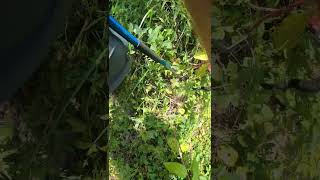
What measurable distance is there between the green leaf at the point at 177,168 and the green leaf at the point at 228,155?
521 mm

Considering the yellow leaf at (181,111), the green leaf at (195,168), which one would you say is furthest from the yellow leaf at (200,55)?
the green leaf at (195,168)

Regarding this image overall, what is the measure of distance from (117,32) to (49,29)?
3.21 feet

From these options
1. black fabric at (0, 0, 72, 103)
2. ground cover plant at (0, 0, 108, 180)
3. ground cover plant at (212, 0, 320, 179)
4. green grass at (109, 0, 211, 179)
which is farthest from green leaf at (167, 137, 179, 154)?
black fabric at (0, 0, 72, 103)

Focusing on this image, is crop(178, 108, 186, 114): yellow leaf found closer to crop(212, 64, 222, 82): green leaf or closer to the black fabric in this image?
crop(212, 64, 222, 82): green leaf

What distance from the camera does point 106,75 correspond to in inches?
32.1

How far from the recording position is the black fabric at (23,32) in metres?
0.33

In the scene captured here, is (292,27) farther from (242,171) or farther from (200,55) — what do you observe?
(200,55)

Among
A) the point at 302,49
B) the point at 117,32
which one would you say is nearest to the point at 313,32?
the point at 302,49

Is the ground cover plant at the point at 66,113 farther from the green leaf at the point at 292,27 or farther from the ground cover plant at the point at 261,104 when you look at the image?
the green leaf at the point at 292,27

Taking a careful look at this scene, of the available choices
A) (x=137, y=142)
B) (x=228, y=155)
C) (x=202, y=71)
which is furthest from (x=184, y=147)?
(x=228, y=155)

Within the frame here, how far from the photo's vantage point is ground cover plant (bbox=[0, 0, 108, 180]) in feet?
2.40

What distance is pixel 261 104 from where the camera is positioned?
35.8 inches

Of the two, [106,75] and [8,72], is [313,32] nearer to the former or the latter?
[106,75]

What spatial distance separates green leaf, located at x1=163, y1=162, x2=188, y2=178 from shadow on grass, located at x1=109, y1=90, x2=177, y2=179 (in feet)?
0.07
